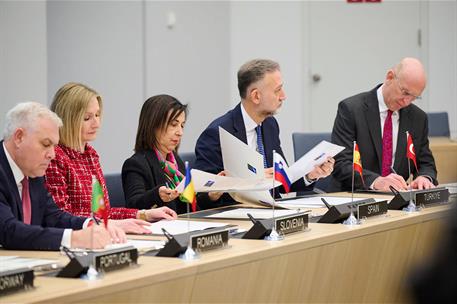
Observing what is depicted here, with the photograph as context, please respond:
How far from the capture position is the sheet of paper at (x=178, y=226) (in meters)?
3.26

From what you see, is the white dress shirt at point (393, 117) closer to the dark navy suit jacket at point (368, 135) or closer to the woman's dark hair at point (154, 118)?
the dark navy suit jacket at point (368, 135)

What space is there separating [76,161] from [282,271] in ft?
4.02

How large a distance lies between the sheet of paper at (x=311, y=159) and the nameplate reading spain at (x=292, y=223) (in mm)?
776

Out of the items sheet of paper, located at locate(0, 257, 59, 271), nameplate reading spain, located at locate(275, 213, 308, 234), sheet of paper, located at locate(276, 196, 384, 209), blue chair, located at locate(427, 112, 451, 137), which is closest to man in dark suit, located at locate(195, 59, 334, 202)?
sheet of paper, located at locate(276, 196, 384, 209)

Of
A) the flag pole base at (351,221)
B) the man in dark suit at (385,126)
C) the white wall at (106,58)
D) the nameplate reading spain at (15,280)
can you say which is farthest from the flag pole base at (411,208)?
the white wall at (106,58)

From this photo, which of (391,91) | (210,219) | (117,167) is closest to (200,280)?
(210,219)

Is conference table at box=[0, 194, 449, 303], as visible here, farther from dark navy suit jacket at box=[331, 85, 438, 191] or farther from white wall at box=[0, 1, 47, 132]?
white wall at box=[0, 1, 47, 132]

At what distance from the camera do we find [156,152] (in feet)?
14.1

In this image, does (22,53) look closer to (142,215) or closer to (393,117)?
(393,117)

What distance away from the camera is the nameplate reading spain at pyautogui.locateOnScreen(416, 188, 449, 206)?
4.12m

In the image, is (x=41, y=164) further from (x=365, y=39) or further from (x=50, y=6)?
(x=365, y=39)

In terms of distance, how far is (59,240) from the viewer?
285 cm

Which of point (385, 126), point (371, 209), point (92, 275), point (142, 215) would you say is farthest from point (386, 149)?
point (92, 275)

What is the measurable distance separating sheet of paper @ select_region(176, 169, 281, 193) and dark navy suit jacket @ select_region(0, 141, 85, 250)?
0.52 metres
